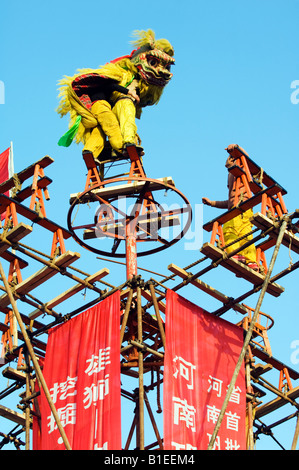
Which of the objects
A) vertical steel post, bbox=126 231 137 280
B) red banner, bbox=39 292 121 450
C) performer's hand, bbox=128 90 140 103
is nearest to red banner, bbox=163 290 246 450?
red banner, bbox=39 292 121 450

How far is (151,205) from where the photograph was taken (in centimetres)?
3038

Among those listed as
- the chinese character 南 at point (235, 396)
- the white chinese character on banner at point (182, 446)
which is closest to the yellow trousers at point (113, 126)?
the chinese character 南 at point (235, 396)

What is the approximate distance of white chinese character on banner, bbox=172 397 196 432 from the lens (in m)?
26.0

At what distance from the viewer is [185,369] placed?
26.9 m

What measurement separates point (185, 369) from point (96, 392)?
6.92 feet

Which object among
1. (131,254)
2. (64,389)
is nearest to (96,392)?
(64,389)

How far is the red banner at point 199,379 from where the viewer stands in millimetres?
25969

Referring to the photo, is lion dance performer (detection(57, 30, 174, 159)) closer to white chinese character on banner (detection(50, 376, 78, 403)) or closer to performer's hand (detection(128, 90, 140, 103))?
performer's hand (detection(128, 90, 140, 103))

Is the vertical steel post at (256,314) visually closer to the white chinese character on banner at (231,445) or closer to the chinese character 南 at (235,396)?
the chinese character 南 at (235,396)

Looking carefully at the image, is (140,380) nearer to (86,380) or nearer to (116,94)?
(86,380)

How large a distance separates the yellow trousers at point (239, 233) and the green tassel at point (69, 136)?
5.02 meters

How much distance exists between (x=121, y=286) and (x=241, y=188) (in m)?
3.96
